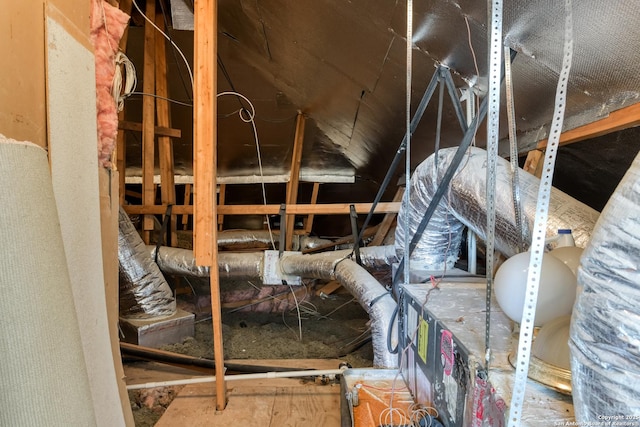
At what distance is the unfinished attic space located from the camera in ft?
1.70

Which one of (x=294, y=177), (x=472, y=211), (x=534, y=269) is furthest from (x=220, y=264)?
(x=534, y=269)

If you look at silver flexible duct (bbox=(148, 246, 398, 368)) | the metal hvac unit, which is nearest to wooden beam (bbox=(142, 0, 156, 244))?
silver flexible duct (bbox=(148, 246, 398, 368))

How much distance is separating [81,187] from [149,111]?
7.49ft

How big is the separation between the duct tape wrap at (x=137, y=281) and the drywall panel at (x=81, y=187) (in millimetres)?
1625

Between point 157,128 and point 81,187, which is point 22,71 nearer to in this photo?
point 81,187

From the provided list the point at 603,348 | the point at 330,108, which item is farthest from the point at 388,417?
the point at 330,108

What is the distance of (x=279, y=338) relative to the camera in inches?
131

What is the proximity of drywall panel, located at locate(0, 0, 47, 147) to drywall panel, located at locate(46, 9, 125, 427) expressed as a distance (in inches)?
1.0

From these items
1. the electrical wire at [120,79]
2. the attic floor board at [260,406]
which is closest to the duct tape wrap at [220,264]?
the attic floor board at [260,406]

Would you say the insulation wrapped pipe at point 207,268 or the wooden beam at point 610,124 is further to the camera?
the insulation wrapped pipe at point 207,268

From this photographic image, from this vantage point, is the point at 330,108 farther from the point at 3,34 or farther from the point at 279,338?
the point at 3,34

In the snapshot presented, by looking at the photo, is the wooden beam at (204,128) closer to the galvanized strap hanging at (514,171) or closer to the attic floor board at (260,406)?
the attic floor board at (260,406)

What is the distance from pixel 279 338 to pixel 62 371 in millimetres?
2926

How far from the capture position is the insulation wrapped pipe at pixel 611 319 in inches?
16.1
